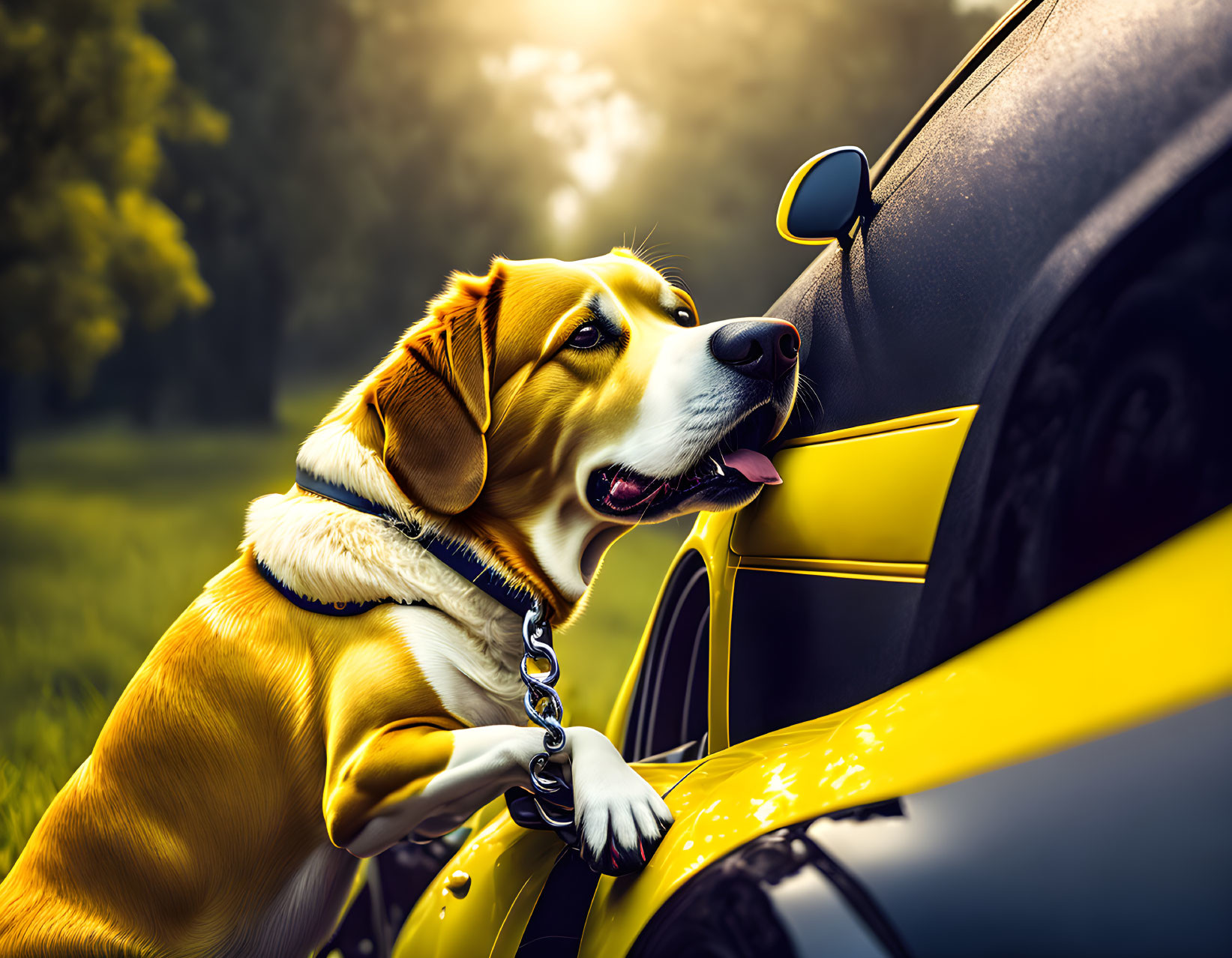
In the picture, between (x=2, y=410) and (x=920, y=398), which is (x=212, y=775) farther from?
(x=2, y=410)

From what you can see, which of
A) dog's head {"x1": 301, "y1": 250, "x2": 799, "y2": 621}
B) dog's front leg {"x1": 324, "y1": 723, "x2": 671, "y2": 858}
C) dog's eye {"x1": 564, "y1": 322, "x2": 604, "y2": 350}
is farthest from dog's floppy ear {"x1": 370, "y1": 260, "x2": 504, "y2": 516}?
dog's front leg {"x1": 324, "y1": 723, "x2": 671, "y2": 858}

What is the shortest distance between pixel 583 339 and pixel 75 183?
807 cm

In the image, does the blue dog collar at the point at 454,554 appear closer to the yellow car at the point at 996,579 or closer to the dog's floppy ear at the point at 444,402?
the dog's floppy ear at the point at 444,402

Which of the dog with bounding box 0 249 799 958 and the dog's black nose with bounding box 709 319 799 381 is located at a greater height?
the dog's black nose with bounding box 709 319 799 381

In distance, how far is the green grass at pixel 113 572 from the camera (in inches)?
145

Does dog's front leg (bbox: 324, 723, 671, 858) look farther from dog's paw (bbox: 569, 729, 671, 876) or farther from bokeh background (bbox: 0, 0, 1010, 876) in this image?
bokeh background (bbox: 0, 0, 1010, 876)

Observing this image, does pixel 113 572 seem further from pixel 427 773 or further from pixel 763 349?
pixel 763 349

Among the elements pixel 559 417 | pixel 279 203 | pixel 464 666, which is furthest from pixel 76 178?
pixel 464 666

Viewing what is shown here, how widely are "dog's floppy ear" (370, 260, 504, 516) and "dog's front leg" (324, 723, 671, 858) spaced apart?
408 millimetres

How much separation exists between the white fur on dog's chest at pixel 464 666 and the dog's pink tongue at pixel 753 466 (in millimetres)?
502

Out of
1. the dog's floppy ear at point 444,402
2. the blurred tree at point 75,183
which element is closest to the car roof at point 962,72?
the dog's floppy ear at point 444,402

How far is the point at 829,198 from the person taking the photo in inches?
50.4

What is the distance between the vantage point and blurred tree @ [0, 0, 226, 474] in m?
7.07

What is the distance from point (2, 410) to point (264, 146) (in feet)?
13.6
